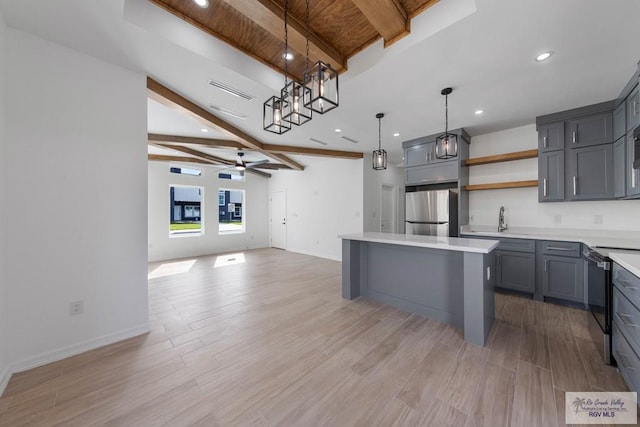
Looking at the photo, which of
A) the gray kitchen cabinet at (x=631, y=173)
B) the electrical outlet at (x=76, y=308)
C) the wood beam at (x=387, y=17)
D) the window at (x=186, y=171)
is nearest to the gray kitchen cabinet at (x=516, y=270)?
the gray kitchen cabinet at (x=631, y=173)

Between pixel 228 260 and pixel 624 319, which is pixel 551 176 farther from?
pixel 228 260

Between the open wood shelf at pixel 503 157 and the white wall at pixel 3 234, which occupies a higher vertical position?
the open wood shelf at pixel 503 157

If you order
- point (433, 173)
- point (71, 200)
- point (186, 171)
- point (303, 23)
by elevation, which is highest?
point (303, 23)

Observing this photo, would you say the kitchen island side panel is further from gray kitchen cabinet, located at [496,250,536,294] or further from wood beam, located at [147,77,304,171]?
wood beam, located at [147,77,304,171]

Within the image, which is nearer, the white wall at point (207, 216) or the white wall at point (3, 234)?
the white wall at point (3, 234)

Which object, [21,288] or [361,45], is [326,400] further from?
[361,45]

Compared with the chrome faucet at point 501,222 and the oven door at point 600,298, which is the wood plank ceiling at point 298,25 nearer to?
the oven door at point 600,298

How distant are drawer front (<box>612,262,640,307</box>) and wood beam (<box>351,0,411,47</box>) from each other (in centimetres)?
242

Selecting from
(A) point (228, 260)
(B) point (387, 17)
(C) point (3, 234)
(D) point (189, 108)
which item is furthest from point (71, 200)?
(A) point (228, 260)

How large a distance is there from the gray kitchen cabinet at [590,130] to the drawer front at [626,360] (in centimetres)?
253

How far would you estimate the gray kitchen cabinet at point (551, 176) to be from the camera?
3266mm

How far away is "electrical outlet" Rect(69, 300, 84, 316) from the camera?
206 cm

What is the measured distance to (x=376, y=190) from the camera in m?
6.18

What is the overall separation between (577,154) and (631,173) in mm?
658
